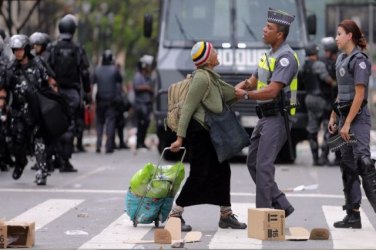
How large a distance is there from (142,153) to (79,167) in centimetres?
523

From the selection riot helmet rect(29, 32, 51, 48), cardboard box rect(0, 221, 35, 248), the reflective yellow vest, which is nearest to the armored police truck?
riot helmet rect(29, 32, 51, 48)

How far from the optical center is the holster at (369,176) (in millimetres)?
Result: 11547

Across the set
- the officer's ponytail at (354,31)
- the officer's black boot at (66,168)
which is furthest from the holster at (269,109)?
the officer's black boot at (66,168)

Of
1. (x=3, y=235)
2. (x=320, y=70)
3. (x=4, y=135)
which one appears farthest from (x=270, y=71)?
(x=320, y=70)

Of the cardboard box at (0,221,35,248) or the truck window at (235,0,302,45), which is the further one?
the truck window at (235,0,302,45)

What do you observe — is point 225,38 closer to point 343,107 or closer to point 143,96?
point 143,96

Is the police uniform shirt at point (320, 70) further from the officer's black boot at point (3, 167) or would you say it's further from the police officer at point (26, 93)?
the police officer at point (26, 93)

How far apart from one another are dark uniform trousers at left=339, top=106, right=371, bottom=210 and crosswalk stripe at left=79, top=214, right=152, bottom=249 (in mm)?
1810

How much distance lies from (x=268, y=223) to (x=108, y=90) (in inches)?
583

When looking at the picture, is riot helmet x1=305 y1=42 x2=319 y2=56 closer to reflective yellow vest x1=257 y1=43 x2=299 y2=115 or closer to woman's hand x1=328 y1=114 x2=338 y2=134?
woman's hand x1=328 y1=114 x2=338 y2=134

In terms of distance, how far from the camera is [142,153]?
26.0m

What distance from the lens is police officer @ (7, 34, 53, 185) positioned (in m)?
16.3

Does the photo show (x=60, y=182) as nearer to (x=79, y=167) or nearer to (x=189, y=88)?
(x=79, y=167)

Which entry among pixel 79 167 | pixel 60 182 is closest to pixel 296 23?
pixel 79 167
